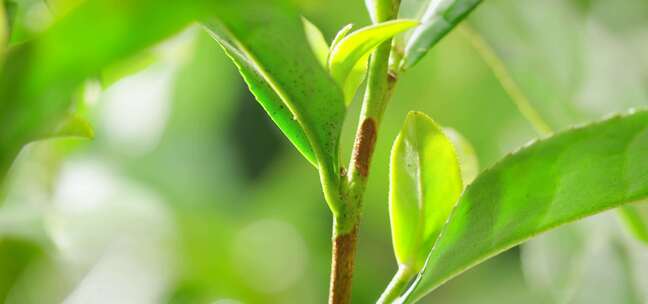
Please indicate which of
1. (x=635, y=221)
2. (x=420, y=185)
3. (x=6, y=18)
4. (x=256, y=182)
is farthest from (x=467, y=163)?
(x=256, y=182)

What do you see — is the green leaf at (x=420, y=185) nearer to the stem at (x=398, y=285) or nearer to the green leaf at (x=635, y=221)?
the stem at (x=398, y=285)

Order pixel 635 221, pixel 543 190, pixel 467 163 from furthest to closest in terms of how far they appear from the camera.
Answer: pixel 635 221 → pixel 467 163 → pixel 543 190

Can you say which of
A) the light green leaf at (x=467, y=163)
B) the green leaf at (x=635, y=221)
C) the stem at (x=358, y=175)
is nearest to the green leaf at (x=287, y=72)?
the stem at (x=358, y=175)

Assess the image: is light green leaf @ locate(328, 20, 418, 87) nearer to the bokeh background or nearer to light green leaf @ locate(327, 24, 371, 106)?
light green leaf @ locate(327, 24, 371, 106)

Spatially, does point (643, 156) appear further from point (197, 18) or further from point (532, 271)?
point (532, 271)

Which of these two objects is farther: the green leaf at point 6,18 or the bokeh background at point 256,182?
the bokeh background at point 256,182

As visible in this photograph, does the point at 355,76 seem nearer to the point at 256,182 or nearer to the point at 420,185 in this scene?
the point at 420,185
